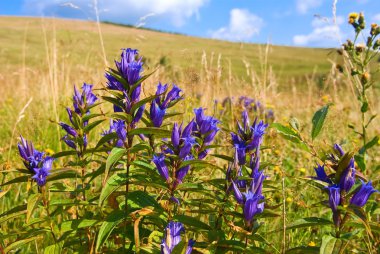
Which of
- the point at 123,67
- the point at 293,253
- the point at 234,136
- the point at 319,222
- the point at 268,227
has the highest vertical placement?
the point at 123,67

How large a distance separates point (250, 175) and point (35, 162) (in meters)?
0.65

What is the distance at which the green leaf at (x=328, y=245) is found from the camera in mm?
1048

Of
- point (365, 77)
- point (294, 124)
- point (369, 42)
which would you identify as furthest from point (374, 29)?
point (294, 124)

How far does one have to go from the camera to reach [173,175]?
131 centimetres

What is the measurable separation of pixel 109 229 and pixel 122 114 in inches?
12.6

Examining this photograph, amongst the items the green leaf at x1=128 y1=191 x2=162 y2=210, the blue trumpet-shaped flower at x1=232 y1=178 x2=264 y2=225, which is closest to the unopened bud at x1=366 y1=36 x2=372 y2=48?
the blue trumpet-shaped flower at x1=232 y1=178 x2=264 y2=225

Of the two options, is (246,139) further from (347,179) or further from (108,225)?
(108,225)

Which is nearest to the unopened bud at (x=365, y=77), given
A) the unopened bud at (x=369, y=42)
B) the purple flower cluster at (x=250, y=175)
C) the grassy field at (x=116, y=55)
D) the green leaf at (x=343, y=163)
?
the unopened bud at (x=369, y=42)

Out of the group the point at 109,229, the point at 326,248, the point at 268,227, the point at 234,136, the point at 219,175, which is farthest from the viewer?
the point at 219,175

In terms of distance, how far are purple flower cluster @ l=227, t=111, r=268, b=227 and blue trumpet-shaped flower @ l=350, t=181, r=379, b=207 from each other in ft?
0.81

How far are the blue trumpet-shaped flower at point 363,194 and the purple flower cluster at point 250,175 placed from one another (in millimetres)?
246

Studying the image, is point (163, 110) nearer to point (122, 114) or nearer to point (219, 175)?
point (122, 114)

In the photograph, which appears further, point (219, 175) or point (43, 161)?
point (219, 175)

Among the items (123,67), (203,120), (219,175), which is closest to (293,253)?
(203,120)
